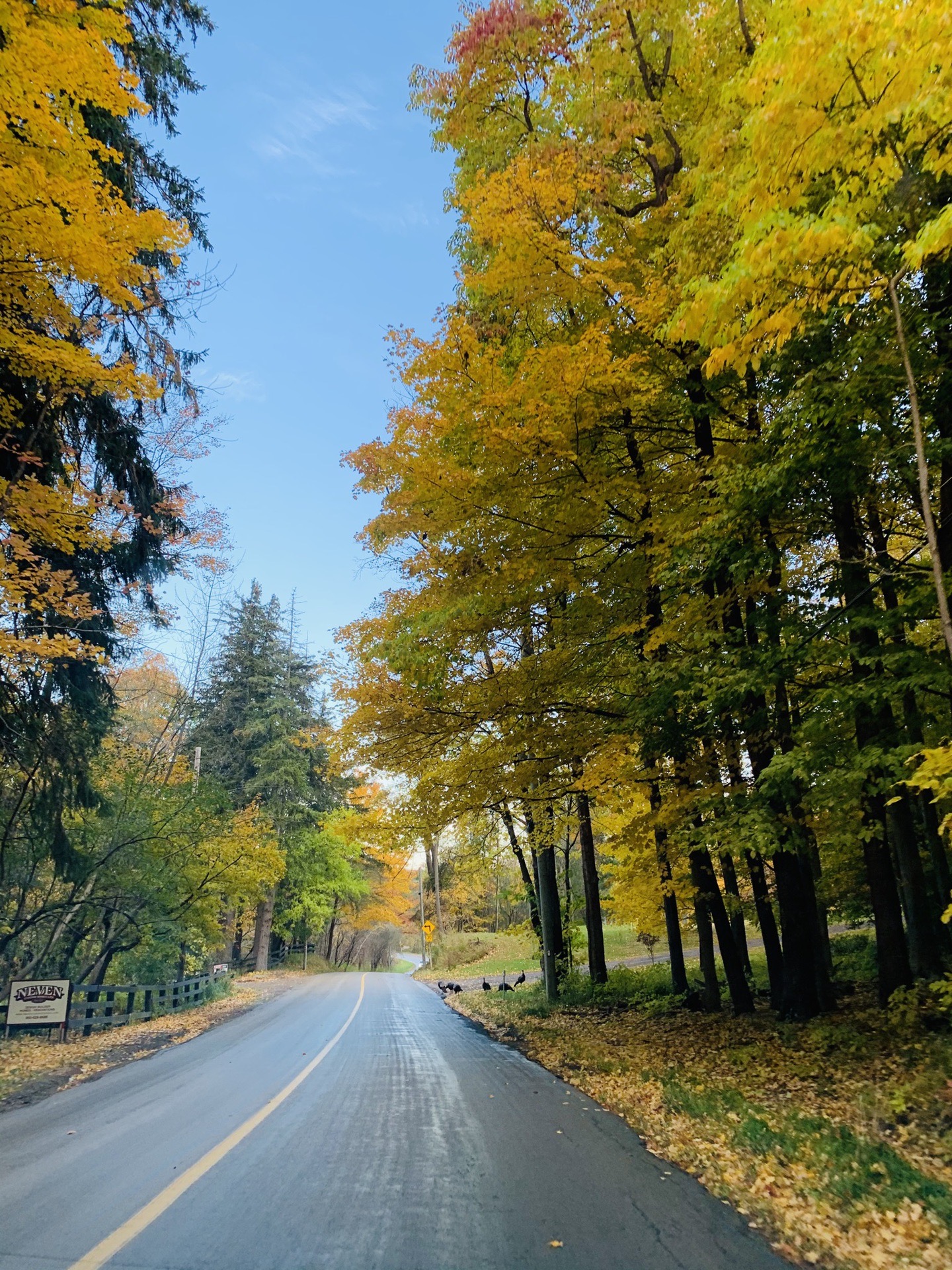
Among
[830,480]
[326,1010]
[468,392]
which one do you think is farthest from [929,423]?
[326,1010]

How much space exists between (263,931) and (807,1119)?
35116 mm

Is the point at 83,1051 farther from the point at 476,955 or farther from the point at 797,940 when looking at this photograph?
the point at 476,955

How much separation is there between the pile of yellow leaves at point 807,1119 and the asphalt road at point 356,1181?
0.93ft

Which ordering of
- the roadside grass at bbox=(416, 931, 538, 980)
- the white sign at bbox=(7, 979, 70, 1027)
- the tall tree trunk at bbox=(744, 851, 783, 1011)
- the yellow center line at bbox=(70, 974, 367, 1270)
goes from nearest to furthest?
the yellow center line at bbox=(70, 974, 367, 1270) < the tall tree trunk at bbox=(744, 851, 783, 1011) < the white sign at bbox=(7, 979, 70, 1027) < the roadside grass at bbox=(416, 931, 538, 980)

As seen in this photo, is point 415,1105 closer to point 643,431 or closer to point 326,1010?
point 643,431

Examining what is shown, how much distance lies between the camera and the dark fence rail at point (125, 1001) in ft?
44.2

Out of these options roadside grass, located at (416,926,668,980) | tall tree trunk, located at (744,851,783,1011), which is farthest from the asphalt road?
roadside grass, located at (416,926,668,980)

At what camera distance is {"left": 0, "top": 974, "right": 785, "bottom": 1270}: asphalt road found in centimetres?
342

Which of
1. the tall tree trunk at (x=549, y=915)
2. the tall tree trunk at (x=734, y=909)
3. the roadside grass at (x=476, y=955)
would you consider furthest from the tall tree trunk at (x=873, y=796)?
the roadside grass at (x=476, y=955)

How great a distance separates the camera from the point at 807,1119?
18.1 ft

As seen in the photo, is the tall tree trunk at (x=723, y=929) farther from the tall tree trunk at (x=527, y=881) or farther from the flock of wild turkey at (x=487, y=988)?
the flock of wild turkey at (x=487, y=988)

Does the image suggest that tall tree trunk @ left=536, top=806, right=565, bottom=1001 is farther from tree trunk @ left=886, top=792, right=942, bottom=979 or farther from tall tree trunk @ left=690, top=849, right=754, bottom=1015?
tree trunk @ left=886, top=792, right=942, bottom=979

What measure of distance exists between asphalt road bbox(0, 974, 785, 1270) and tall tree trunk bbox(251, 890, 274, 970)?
97.9 ft

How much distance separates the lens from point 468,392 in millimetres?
7887
